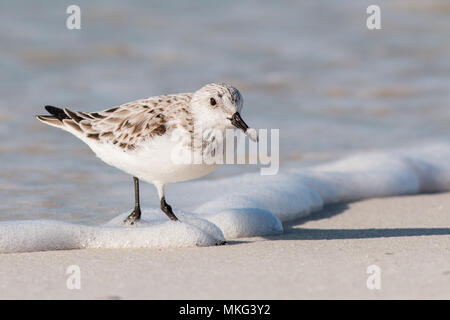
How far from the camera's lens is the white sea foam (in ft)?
15.4

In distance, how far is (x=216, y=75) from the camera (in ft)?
33.6

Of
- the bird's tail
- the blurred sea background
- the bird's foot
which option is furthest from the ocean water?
the bird's tail

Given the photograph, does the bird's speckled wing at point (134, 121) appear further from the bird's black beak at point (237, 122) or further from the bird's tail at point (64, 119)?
the bird's black beak at point (237, 122)

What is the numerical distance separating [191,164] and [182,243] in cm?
53

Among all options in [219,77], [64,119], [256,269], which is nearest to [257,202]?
[64,119]

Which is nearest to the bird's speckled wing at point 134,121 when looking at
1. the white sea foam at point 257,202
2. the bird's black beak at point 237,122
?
the bird's black beak at point 237,122

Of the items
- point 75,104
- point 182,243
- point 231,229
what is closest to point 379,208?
point 231,229

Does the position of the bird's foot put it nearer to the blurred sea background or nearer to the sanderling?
the sanderling

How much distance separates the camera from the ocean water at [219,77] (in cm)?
672

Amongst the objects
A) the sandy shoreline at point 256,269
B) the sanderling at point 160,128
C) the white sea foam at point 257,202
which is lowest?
the sandy shoreline at point 256,269

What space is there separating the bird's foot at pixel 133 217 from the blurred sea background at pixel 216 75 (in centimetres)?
59

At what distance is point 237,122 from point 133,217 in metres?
1.08

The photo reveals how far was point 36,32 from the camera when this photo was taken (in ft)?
35.3

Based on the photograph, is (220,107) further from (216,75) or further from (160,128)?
(216,75)
